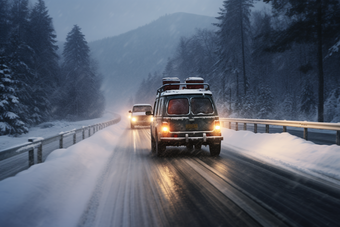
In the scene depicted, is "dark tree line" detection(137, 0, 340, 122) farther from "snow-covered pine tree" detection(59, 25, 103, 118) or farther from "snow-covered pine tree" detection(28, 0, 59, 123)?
"snow-covered pine tree" detection(28, 0, 59, 123)

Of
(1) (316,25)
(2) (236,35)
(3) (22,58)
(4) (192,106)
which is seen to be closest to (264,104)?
(2) (236,35)

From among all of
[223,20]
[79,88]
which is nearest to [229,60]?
[223,20]

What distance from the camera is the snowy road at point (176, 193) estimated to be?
3809 millimetres

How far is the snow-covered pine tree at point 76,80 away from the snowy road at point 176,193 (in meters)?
44.3

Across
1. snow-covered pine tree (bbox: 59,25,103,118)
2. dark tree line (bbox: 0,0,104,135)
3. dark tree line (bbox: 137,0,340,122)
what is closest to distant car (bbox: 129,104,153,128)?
dark tree line (bbox: 0,0,104,135)

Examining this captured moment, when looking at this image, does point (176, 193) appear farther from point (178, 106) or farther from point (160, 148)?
point (178, 106)

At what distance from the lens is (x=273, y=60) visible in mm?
61406

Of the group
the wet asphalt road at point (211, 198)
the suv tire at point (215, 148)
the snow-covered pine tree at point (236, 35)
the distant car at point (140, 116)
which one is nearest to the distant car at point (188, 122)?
the suv tire at point (215, 148)

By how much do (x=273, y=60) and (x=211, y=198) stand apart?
62.6 m

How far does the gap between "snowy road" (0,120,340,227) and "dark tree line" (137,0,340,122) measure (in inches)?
697

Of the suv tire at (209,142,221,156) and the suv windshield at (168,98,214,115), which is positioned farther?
the suv tire at (209,142,221,156)

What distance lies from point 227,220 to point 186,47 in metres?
70.5

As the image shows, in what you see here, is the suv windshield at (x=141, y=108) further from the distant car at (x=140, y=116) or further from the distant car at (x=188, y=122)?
the distant car at (x=188, y=122)

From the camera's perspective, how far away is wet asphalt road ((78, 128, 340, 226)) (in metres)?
3.91
